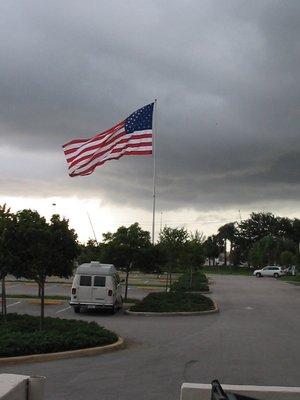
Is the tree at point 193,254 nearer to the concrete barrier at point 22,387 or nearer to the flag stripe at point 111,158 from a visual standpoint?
the flag stripe at point 111,158

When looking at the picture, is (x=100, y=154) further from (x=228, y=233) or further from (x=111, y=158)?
(x=228, y=233)

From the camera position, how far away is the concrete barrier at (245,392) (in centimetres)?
600

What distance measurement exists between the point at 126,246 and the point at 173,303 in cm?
477

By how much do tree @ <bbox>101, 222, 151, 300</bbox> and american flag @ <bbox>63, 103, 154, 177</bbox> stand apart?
7.29 meters

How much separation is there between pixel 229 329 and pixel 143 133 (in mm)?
8302

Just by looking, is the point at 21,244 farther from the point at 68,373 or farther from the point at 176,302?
the point at 176,302

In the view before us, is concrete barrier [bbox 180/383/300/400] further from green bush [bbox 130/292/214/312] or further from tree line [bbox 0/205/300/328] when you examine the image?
green bush [bbox 130/292/214/312]

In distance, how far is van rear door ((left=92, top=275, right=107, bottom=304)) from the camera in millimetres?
23047

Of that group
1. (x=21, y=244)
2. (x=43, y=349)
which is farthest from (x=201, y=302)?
(x=43, y=349)

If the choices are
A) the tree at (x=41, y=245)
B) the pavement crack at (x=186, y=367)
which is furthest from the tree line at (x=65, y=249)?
the pavement crack at (x=186, y=367)

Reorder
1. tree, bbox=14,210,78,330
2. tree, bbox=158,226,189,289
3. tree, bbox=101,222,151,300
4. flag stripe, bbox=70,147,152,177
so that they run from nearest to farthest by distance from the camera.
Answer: tree, bbox=14,210,78,330, flag stripe, bbox=70,147,152,177, tree, bbox=101,222,151,300, tree, bbox=158,226,189,289

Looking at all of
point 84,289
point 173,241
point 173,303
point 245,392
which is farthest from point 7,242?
point 173,241

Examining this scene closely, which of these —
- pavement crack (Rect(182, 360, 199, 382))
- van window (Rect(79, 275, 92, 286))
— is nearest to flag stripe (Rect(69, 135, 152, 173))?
van window (Rect(79, 275, 92, 286))

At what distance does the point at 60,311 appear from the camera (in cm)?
2427
